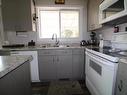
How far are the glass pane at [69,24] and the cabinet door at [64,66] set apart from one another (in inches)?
35.3

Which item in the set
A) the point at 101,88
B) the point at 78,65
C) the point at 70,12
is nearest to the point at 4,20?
the point at 70,12

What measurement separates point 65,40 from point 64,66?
3.02ft

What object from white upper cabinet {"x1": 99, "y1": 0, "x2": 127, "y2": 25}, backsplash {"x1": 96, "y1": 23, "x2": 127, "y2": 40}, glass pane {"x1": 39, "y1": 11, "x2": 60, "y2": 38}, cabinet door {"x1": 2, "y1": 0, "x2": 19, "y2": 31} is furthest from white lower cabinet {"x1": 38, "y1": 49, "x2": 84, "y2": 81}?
white upper cabinet {"x1": 99, "y1": 0, "x2": 127, "y2": 25}

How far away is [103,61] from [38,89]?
1.64 metres

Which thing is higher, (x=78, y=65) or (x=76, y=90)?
(x=78, y=65)

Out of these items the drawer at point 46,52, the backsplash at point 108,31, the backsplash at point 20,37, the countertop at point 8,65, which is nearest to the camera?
the countertop at point 8,65

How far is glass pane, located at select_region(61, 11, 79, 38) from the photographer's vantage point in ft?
10.7

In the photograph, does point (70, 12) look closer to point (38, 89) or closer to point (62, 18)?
point (62, 18)

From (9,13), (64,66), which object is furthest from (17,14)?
(64,66)

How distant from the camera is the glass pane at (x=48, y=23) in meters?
3.20

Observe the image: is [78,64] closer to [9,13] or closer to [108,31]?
[108,31]

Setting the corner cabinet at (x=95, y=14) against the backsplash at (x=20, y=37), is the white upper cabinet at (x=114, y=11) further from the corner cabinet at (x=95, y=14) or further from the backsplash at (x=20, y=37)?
the backsplash at (x=20, y=37)

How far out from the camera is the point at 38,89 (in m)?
2.38

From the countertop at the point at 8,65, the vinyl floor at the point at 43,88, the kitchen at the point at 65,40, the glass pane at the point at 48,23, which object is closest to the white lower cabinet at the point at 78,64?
the kitchen at the point at 65,40
